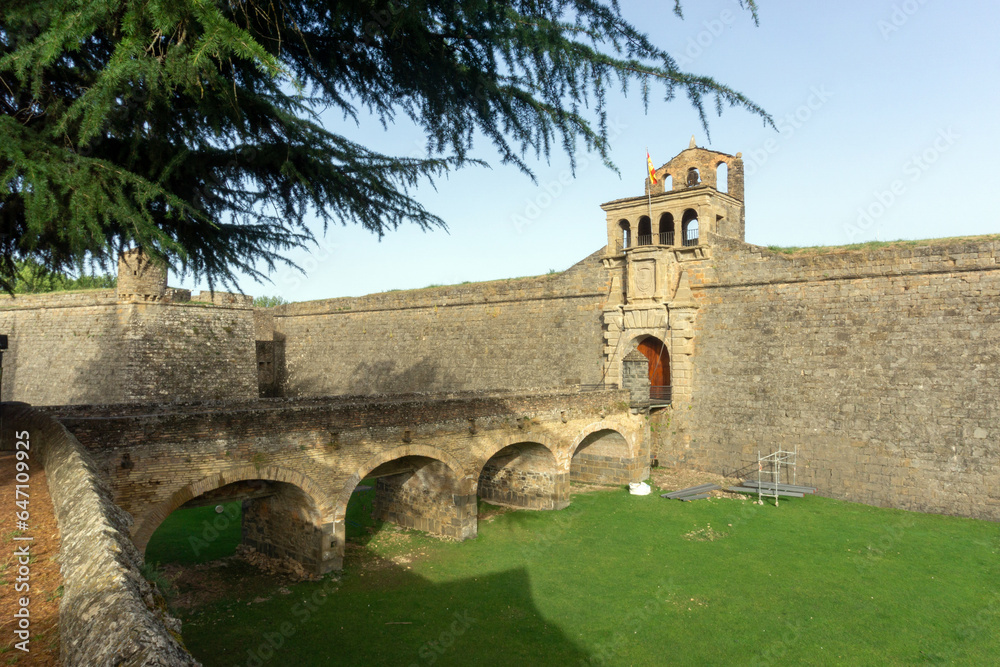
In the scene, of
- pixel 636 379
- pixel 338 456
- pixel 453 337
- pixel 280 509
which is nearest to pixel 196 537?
pixel 280 509

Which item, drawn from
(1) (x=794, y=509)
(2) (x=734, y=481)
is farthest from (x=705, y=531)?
(2) (x=734, y=481)

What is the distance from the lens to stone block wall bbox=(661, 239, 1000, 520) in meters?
14.0

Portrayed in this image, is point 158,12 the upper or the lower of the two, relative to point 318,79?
lower

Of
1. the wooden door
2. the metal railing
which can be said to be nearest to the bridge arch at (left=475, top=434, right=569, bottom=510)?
the metal railing

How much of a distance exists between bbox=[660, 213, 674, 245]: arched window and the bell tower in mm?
32

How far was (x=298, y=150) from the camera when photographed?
4.36 meters

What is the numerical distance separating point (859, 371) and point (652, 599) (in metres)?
8.74

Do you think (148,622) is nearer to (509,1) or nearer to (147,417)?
(509,1)

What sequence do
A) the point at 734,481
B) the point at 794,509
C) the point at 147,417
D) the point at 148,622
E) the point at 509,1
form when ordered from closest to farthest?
the point at 148,622, the point at 509,1, the point at 147,417, the point at 794,509, the point at 734,481

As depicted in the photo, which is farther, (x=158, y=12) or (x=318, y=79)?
(x=318, y=79)

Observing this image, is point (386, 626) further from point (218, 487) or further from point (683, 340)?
point (683, 340)

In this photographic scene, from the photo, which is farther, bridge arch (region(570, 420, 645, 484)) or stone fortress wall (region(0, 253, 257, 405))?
stone fortress wall (region(0, 253, 257, 405))

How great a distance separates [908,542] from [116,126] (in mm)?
15219

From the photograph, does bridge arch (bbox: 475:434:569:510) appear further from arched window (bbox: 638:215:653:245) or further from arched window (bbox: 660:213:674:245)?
arched window (bbox: 660:213:674:245)
